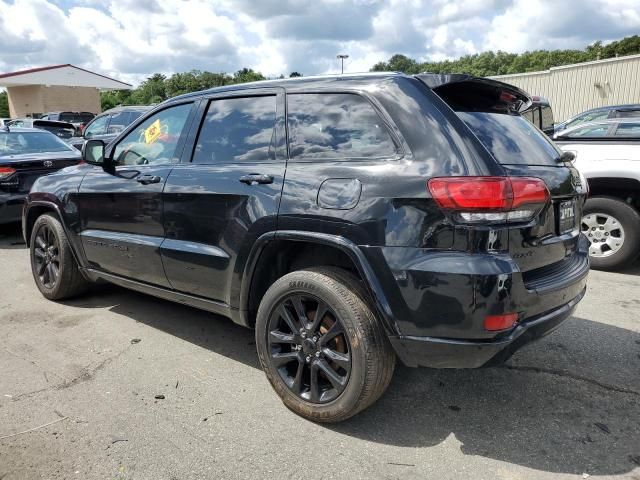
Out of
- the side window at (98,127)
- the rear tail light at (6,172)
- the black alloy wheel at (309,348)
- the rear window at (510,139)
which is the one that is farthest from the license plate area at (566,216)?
the side window at (98,127)

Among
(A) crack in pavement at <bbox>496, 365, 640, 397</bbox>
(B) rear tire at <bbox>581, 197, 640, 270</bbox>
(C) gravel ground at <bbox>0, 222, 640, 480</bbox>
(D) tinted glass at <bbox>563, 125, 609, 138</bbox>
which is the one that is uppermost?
(D) tinted glass at <bbox>563, 125, 609, 138</bbox>

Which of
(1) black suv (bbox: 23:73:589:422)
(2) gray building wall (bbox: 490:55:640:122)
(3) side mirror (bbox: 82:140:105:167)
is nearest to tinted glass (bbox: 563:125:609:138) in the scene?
(1) black suv (bbox: 23:73:589:422)

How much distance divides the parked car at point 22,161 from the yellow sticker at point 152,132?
4294mm

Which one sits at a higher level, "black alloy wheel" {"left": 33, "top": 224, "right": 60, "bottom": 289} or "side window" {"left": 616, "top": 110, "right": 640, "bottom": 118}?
"side window" {"left": 616, "top": 110, "right": 640, "bottom": 118}

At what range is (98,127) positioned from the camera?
44.8 ft

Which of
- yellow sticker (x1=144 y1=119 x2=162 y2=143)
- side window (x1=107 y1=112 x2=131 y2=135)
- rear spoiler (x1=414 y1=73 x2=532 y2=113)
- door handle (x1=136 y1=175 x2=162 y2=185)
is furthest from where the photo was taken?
side window (x1=107 y1=112 x2=131 y2=135)

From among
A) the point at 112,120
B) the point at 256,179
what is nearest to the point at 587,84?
the point at 112,120

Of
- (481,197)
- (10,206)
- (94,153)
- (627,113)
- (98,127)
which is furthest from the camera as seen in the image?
(98,127)

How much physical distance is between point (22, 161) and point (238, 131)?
18.1 ft

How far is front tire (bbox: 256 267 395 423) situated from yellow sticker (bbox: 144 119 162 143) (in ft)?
5.63

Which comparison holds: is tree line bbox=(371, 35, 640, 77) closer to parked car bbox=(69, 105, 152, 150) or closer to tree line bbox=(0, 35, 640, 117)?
tree line bbox=(0, 35, 640, 117)

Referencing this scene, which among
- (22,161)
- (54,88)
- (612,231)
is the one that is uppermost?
(54,88)

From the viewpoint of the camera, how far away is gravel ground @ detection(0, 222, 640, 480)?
2.50 metres

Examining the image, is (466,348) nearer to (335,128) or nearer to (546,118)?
(335,128)
